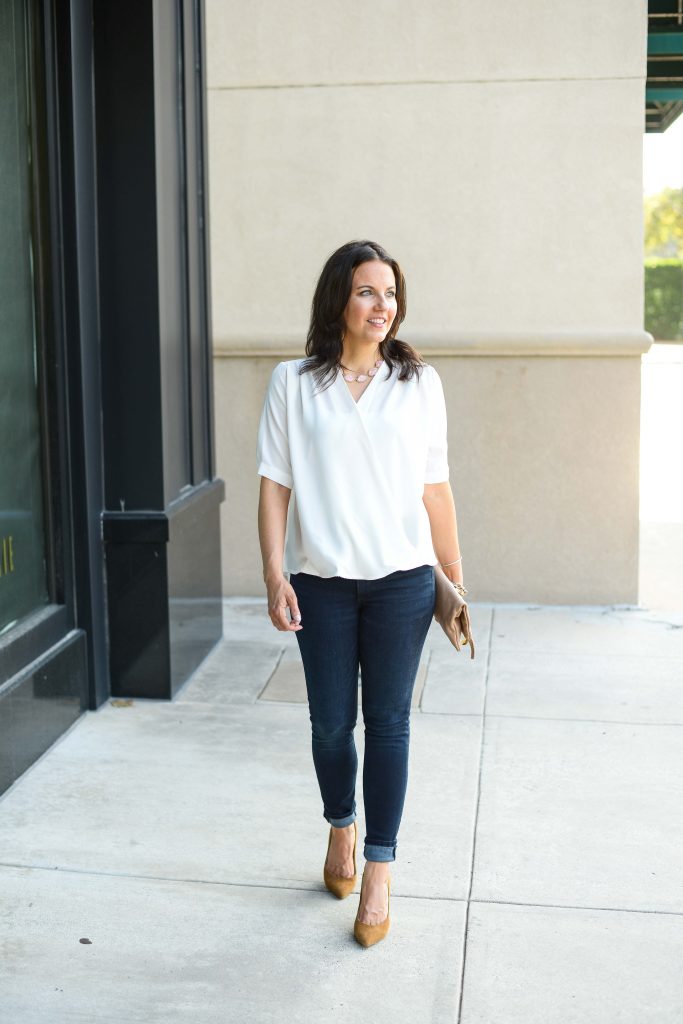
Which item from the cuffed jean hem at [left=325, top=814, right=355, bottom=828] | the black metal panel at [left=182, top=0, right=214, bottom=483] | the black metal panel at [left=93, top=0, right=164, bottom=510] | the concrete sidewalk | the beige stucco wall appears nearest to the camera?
the concrete sidewalk

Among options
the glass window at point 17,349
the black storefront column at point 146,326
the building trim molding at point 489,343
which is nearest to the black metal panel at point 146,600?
the black storefront column at point 146,326

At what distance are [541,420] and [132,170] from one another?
2933 millimetres

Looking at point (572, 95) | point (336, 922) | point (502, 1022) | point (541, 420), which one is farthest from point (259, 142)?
point (502, 1022)

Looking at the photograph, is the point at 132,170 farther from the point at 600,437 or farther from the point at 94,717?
the point at 600,437

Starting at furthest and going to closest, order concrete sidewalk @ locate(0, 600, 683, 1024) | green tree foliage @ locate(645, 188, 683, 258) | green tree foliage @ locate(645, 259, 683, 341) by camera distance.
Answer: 1. green tree foliage @ locate(645, 188, 683, 258)
2. green tree foliage @ locate(645, 259, 683, 341)
3. concrete sidewalk @ locate(0, 600, 683, 1024)

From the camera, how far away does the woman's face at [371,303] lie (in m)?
3.09

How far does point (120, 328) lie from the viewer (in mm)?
5059

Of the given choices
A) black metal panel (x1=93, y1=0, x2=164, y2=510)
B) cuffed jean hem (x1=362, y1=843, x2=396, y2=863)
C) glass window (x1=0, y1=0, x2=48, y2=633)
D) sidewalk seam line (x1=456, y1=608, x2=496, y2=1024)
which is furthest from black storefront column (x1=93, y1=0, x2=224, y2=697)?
cuffed jean hem (x1=362, y1=843, x2=396, y2=863)

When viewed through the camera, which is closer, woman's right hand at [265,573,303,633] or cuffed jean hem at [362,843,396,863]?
woman's right hand at [265,573,303,633]

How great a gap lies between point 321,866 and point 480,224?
13.9ft

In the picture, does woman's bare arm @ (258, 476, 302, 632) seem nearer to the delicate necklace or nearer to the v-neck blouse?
the v-neck blouse

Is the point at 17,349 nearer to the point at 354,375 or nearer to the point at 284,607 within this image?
the point at 354,375

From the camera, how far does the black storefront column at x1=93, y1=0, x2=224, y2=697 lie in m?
4.94

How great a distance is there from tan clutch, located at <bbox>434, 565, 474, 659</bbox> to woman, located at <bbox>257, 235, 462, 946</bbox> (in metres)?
0.04
